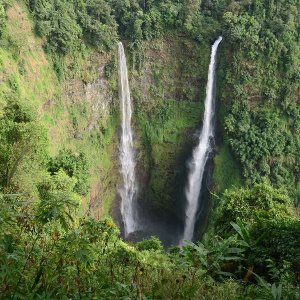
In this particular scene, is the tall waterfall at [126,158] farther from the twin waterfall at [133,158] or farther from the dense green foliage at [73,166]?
the dense green foliage at [73,166]

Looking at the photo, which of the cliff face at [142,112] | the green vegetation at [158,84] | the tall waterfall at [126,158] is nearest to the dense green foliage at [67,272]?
the green vegetation at [158,84]

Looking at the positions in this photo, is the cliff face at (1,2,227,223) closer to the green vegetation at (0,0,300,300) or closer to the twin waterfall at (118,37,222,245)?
the green vegetation at (0,0,300,300)

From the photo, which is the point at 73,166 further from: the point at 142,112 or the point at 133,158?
the point at 142,112

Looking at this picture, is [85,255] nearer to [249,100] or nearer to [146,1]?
[249,100]

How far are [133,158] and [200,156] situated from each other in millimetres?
5193

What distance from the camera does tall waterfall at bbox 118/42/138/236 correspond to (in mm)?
29312

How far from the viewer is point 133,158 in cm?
2998

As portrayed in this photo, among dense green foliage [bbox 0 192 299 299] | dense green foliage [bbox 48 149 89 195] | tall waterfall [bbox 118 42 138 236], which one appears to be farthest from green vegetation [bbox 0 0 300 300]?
dense green foliage [bbox 0 192 299 299]

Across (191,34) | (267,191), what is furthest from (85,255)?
(191,34)

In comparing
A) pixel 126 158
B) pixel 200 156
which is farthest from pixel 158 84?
pixel 200 156

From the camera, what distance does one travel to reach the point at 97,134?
2819 cm

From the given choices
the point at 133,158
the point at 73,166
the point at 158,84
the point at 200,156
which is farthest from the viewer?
the point at 158,84

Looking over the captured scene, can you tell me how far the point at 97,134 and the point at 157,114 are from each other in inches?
→ 209

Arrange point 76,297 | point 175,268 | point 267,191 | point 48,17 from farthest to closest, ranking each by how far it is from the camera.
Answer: point 48,17
point 267,191
point 175,268
point 76,297
